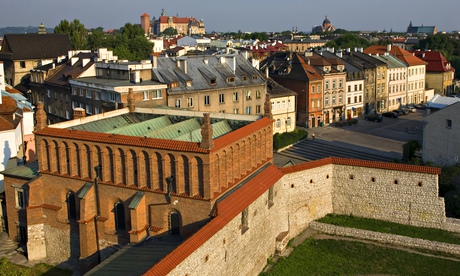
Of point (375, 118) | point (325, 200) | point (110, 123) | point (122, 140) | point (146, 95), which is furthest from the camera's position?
point (375, 118)

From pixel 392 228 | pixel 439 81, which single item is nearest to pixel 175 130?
pixel 392 228

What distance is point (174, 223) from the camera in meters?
29.9

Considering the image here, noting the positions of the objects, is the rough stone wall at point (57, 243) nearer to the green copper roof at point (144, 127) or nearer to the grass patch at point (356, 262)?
the green copper roof at point (144, 127)

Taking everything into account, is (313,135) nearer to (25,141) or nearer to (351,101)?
(351,101)

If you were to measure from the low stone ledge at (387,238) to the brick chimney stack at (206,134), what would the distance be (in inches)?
595

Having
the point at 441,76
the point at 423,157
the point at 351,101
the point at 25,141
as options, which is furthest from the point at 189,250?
the point at 441,76

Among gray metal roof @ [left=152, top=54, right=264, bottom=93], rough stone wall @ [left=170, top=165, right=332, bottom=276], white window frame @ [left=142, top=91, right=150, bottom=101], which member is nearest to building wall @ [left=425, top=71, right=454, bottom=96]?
gray metal roof @ [left=152, top=54, right=264, bottom=93]

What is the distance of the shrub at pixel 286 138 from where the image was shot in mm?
63406

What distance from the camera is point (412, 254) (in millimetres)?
35219

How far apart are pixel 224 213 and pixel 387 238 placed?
14.7 metres

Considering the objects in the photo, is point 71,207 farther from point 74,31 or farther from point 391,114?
point 74,31

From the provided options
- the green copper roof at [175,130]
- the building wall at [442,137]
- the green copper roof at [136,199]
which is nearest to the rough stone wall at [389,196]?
the green copper roof at [175,130]

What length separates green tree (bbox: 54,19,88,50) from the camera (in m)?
115

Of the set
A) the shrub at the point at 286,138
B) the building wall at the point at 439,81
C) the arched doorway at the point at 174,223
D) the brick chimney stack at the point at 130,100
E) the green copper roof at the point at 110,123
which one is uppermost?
the brick chimney stack at the point at 130,100
